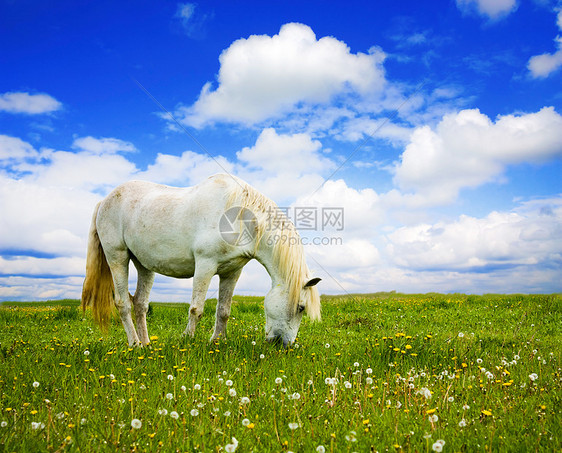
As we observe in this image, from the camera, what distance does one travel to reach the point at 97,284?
9383 millimetres

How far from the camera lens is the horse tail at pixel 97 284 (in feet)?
30.3

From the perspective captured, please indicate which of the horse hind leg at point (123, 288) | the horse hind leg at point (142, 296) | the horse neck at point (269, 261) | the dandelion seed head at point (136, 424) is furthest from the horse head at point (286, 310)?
the dandelion seed head at point (136, 424)

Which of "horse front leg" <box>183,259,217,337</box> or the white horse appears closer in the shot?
the white horse

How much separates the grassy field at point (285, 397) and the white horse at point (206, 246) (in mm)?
781

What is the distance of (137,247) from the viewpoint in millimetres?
8477

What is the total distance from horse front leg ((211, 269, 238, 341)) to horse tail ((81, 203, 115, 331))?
2.94 meters

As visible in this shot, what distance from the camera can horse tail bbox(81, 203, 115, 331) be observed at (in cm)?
925

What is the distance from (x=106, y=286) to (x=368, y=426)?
25.5 ft

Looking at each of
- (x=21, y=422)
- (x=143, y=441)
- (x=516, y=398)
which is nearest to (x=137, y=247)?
(x=21, y=422)

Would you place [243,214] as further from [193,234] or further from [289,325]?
[289,325]

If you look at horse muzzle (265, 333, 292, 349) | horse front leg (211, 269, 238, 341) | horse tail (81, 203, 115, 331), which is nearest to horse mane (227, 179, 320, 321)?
horse muzzle (265, 333, 292, 349)

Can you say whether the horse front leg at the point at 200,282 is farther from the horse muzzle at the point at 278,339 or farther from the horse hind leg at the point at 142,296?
the horse hind leg at the point at 142,296

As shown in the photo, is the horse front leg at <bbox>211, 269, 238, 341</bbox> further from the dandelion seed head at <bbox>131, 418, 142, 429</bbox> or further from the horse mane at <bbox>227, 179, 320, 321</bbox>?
the dandelion seed head at <bbox>131, 418, 142, 429</bbox>
